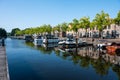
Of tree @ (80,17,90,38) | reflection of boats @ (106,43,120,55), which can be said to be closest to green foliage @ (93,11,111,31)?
tree @ (80,17,90,38)

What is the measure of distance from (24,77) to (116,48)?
28.6m

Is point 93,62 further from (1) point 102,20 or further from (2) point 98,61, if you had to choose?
(1) point 102,20

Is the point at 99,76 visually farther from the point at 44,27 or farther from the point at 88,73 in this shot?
the point at 44,27

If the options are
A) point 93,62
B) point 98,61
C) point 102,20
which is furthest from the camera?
point 102,20

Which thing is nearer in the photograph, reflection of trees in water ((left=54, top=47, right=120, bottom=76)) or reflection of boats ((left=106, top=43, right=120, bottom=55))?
reflection of trees in water ((left=54, top=47, right=120, bottom=76))

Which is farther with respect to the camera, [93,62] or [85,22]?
[85,22]

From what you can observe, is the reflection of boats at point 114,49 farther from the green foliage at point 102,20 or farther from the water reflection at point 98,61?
the green foliage at point 102,20

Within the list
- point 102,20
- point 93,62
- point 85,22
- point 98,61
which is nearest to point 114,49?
point 98,61

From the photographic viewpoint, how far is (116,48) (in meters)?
48.9

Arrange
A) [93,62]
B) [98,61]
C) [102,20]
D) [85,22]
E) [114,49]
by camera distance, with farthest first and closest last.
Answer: [85,22]
[102,20]
[114,49]
[98,61]
[93,62]

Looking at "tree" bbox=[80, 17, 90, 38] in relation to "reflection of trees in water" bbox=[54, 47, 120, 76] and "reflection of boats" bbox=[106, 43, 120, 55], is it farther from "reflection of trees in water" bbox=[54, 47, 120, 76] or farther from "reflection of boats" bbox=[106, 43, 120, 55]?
"reflection of trees in water" bbox=[54, 47, 120, 76]

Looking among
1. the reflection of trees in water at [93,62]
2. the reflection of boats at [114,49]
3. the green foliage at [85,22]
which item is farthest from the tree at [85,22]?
the reflection of trees in water at [93,62]

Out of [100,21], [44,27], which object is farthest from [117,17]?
[44,27]

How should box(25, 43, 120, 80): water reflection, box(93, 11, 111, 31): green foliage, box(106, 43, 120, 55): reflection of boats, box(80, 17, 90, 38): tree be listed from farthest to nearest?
box(80, 17, 90, 38): tree, box(93, 11, 111, 31): green foliage, box(106, 43, 120, 55): reflection of boats, box(25, 43, 120, 80): water reflection
